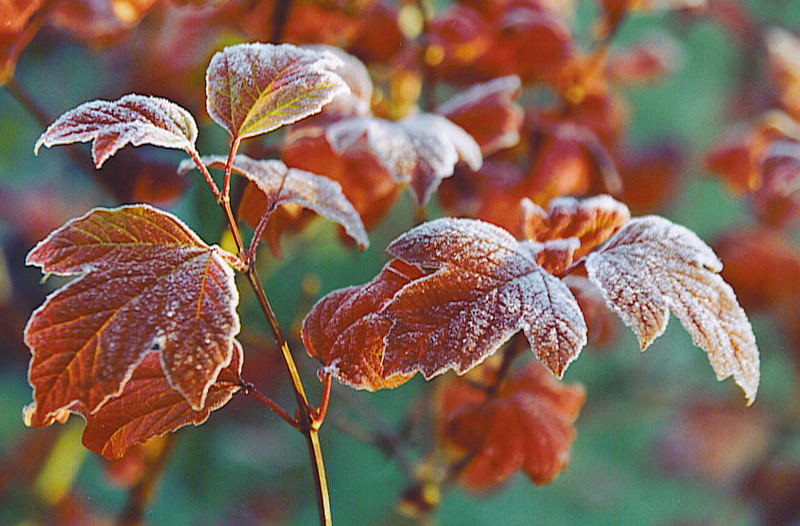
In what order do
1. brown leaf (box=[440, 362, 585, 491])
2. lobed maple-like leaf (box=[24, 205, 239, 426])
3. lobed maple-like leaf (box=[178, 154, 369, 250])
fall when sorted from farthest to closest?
brown leaf (box=[440, 362, 585, 491]) < lobed maple-like leaf (box=[178, 154, 369, 250]) < lobed maple-like leaf (box=[24, 205, 239, 426])

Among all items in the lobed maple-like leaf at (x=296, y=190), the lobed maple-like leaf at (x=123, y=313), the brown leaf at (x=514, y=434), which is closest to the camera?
the lobed maple-like leaf at (x=123, y=313)

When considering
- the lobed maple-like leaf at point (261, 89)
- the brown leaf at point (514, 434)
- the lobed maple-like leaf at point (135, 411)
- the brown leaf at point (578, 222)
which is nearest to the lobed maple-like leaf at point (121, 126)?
the lobed maple-like leaf at point (261, 89)

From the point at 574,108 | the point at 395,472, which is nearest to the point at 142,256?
the point at 574,108

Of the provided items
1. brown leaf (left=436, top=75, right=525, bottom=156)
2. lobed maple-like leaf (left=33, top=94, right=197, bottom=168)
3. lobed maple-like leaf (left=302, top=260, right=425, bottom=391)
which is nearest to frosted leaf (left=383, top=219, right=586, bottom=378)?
lobed maple-like leaf (left=302, top=260, right=425, bottom=391)

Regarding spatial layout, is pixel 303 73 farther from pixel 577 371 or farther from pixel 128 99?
pixel 577 371

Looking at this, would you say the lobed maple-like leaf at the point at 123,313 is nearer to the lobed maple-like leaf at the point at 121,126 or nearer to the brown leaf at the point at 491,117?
the lobed maple-like leaf at the point at 121,126

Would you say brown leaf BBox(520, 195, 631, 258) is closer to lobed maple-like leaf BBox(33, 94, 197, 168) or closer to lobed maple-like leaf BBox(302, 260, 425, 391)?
lobed maple-like leaf BBox(302, 260, 425, 391)

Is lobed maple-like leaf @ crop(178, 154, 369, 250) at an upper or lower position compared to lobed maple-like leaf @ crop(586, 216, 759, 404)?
upper
